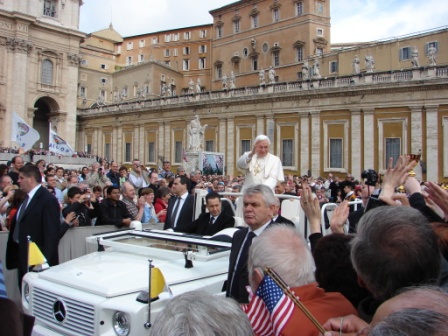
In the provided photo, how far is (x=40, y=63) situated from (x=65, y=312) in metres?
51.0

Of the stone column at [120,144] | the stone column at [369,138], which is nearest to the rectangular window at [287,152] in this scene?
the stone column at [369,138]

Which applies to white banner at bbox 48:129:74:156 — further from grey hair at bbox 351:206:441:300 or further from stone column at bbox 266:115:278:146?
grey hair at bbox 351:206:441:300

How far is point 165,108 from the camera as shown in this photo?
43344 mm

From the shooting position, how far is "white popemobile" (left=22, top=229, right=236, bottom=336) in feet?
12.8

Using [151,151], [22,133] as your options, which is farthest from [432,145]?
[151,151]

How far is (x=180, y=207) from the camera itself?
25.6ft

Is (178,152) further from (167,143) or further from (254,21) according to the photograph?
(254,21)

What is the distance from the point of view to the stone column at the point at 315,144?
1336 inches

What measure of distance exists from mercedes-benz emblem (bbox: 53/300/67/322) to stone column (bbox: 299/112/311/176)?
31311mm

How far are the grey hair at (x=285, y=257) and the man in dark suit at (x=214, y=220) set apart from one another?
3386 millimetres

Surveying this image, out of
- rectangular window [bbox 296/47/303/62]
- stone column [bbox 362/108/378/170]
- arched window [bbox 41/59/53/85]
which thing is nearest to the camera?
stone column [bbox 362/108/378/170]

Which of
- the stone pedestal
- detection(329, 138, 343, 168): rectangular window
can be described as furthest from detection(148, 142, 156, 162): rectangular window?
detection(329, 138, 343, 168): rectangular window

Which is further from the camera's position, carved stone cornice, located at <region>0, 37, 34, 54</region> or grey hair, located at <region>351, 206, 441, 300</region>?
carved stone cornice, located at <region>0, 37, 34, 54</region>

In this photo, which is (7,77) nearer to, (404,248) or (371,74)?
(371,74)
